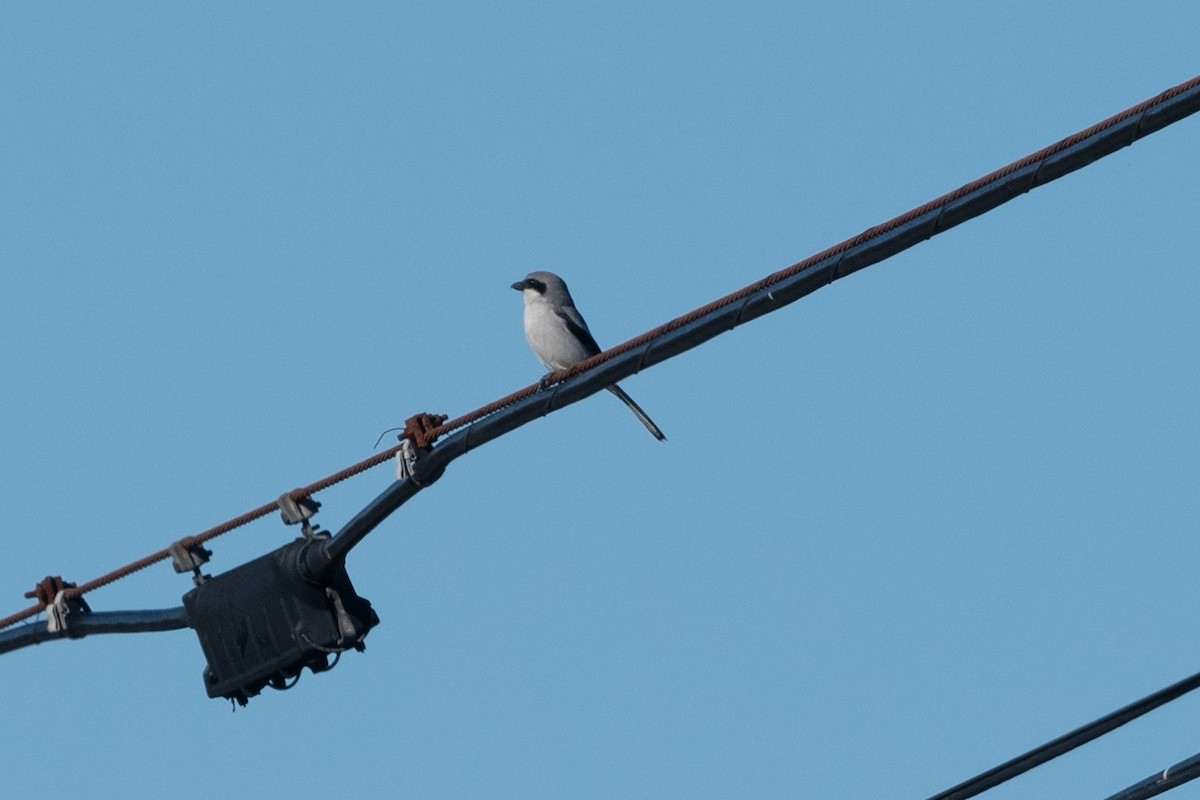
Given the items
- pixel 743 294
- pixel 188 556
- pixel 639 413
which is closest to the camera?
pixel 743 294

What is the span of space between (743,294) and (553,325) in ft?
22.0

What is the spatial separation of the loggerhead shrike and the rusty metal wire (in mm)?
4770

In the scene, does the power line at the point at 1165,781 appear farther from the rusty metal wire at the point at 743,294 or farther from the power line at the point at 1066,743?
the rusty metal wire at the point at 743,294

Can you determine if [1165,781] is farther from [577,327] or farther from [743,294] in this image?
[577,327]

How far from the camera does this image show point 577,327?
1465 cm

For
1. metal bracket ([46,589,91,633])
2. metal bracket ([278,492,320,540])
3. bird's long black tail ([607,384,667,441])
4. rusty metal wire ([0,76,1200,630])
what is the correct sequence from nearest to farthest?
1. rusty metal wire ([0,76,1200,630])
2. metal bracket ([278,492,320,540])
3. metal bracket ([46,589,91,633])
4. bird's long black tail ([607,384,667,441])

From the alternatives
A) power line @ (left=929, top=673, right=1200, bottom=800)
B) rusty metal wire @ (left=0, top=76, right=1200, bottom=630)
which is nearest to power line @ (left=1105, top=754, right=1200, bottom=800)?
power line @ (left=929, top=673, right=1200, bottom=800)

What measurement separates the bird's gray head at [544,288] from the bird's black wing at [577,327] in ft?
0.41

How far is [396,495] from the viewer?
29.3ft

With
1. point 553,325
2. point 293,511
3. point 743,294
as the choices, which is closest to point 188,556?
point 293,511

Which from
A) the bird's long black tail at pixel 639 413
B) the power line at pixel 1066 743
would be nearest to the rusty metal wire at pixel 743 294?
the power line at pixel 1066 743

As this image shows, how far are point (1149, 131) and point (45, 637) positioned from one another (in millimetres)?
A: 6192

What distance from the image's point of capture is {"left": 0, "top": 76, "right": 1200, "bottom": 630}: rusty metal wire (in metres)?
6.80

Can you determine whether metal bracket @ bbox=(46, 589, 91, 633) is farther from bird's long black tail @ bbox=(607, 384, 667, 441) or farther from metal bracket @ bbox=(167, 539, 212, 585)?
bird's long black tail @ bbox=(607, 384, 667, 441)
